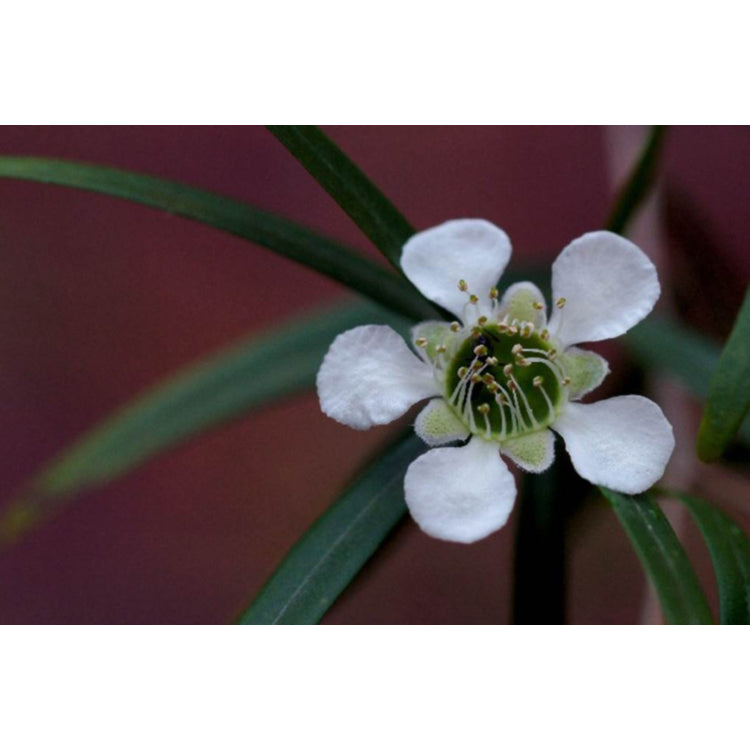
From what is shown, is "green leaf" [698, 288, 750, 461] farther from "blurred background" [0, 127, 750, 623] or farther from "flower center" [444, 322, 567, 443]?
"blurred background" [0, 127, 750, 623]

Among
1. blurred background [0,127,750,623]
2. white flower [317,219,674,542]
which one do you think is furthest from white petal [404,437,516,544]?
blurred background [0,127,750,623]

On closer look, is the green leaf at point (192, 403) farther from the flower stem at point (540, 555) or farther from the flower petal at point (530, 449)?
the flower petal at point (530, 449)

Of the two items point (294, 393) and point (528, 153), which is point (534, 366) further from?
point (528, 153)

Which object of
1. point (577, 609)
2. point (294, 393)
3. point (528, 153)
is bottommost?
point (577, 609)

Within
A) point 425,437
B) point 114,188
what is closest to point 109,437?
point 114,188

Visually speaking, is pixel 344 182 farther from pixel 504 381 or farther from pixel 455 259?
pixel 504 381

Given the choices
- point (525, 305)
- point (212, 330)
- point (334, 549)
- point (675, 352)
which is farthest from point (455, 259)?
point (212, 330)
